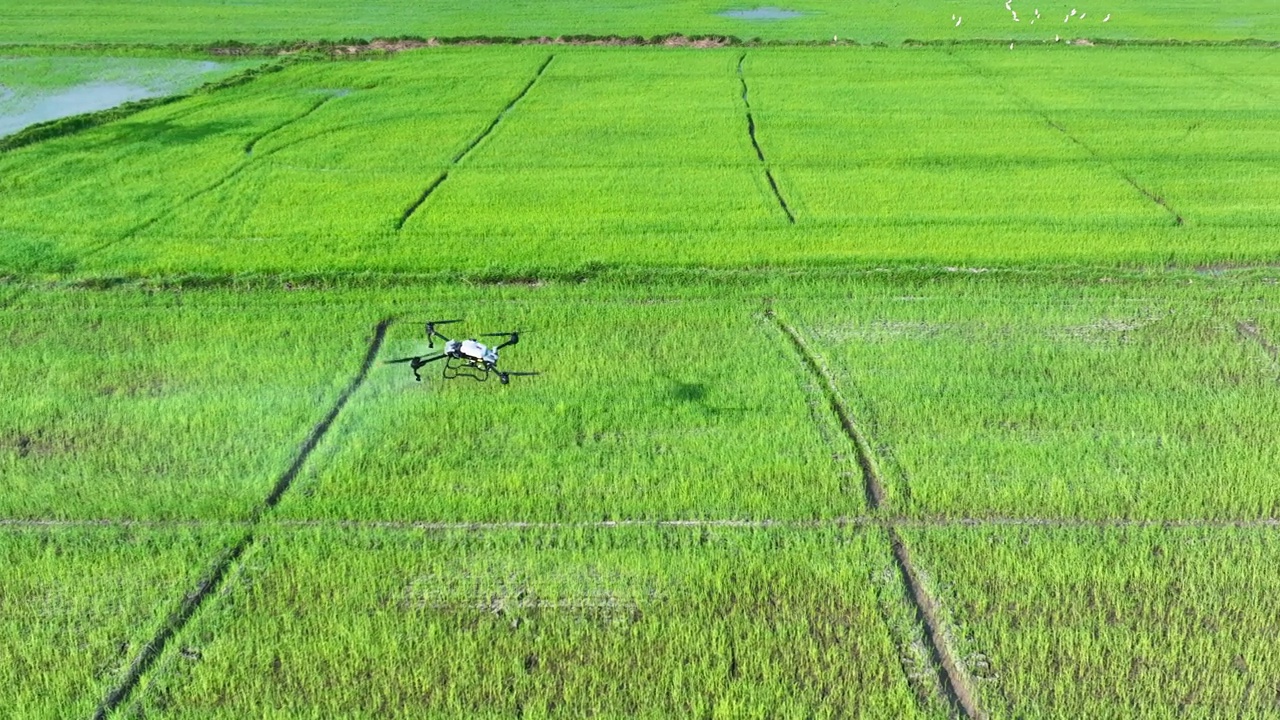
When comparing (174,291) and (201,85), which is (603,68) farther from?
(174,291)

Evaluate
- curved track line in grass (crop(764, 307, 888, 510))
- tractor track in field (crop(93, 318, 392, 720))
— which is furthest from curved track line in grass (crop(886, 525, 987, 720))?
tractor track in field (crop(93, 318, 392, 720))

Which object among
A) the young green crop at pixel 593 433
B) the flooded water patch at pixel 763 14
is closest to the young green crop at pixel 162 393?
the young green crop at pixel 593 433

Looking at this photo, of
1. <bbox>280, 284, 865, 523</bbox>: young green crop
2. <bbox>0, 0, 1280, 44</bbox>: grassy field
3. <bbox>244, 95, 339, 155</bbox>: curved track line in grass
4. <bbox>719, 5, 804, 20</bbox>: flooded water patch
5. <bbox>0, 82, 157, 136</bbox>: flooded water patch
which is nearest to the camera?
<bbox>280, 284, 865, 523</bbox>: young green crop

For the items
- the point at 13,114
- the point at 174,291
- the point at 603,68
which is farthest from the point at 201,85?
the point at 174,291

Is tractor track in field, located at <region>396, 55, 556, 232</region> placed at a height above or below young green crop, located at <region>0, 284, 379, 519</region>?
above

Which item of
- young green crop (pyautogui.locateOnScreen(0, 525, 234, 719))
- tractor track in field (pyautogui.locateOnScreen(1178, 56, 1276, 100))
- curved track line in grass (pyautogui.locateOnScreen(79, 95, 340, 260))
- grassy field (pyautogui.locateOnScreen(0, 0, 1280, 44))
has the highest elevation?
grassy field (pyautogui.locateOnScreen(0, 0, 1280, 44))

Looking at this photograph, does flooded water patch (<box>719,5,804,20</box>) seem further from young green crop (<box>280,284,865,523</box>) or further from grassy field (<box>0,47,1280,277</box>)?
young green crop (<box>280,284,865,523</box>)
